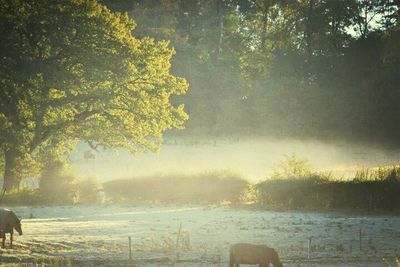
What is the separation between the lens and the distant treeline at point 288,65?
7262 centimetres

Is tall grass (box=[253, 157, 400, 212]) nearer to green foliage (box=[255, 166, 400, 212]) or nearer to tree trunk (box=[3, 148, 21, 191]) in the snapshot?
green foliage (box=[255, 166, 400, 212])

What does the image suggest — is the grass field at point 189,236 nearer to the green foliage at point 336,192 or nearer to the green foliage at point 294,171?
the green foliage at point 336,192

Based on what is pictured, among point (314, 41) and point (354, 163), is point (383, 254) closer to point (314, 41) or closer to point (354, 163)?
point (354, 163)

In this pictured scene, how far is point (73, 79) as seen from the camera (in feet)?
134

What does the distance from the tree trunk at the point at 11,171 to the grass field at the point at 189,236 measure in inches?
167

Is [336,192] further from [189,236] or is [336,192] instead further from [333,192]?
[189,236]

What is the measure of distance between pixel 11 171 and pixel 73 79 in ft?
23.6

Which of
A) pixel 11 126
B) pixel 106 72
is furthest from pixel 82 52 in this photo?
pixel 11 126

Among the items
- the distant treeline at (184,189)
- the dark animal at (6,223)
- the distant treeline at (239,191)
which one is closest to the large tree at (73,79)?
the distant treeline at (239,191)

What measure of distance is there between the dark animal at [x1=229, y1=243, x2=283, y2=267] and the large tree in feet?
73.4

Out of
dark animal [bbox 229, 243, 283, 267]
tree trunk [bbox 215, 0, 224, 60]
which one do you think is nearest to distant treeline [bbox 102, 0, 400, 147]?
tree trunk [bbox 215, 0, 224, 60]

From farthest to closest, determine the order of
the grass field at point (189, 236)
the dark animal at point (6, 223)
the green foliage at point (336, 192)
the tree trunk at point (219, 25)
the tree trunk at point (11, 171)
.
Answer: the tree trunk at point (219, 25)
the tree trunk at point (11, 171)
the green foliage at point (336, 192)
the dark animal at point (6, 223)
the grass field at point (189, 236)

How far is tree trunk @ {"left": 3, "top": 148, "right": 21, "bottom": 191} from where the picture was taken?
42656 millimetres

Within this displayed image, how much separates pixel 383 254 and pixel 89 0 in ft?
78.4
